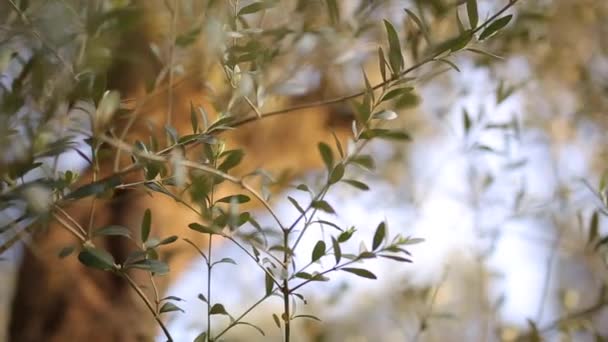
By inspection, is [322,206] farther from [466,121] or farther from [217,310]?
[466,121]

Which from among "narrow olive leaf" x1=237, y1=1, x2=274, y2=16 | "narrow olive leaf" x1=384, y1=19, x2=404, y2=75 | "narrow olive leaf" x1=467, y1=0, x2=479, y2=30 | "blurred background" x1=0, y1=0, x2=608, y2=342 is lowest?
"blurred background" x1=0, y1=0, x2=608, y2=342

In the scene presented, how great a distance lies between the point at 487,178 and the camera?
42.8 inches

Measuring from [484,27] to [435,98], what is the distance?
1.21 m

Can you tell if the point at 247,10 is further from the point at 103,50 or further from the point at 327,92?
the point at 327,92

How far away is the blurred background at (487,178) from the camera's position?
3.16 feet

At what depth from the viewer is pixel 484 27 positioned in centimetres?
53

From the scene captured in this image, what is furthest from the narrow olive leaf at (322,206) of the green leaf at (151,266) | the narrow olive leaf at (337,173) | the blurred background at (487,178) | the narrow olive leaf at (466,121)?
the narrow olive leaf at (466,121)

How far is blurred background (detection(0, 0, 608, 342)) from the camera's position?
3.16 ft

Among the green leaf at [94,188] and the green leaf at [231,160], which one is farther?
the green leaf at [231,160]

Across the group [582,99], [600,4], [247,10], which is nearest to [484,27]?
[247,10]

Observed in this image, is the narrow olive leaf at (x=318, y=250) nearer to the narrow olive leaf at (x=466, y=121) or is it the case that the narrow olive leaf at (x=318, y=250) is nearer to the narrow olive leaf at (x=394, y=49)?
the narrow olive leaf at (x=394, y=49)

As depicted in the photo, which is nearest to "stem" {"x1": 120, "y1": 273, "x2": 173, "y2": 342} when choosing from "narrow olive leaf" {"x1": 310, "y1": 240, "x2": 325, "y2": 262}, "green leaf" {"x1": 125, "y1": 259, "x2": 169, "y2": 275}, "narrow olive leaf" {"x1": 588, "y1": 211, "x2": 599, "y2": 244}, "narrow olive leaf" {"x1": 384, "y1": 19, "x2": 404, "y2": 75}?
"green leaf" {"x1": 125, "y1": 259, "x2": 169, "y2": 275}

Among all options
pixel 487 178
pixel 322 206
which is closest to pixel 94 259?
pixel 322 206

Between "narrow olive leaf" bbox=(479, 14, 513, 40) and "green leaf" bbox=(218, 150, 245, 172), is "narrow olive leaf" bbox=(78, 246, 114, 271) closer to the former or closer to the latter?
"green leaf" bbox=(218, 150, 245, 172)
